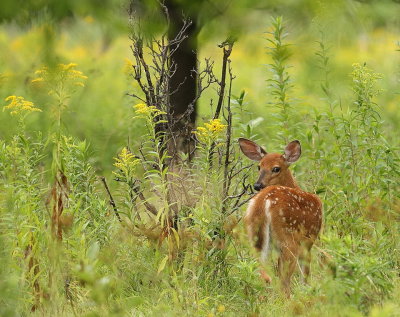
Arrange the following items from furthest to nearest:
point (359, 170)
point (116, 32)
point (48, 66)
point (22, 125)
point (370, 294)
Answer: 1. point (359, 170)
2. point (22, 125)
3. point (116, 32)
4. point (370, 294)
5. point (48, 66)

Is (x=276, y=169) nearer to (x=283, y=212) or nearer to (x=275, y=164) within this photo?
(x=275, y=164)

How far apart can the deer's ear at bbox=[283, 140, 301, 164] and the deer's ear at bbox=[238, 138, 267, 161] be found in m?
0.22

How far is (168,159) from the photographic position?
657 cm

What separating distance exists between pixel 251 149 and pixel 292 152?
1.11 ft

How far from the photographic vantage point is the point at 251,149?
23.5 feet

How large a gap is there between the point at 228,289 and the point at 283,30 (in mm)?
2164

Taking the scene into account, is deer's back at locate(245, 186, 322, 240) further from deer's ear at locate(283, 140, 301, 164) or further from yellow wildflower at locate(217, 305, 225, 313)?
yellow wildflower at locate(217, 305, 225, 313)

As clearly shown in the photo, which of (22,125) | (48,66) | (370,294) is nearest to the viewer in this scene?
(48,66)

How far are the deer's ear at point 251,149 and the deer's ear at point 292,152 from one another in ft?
0.71

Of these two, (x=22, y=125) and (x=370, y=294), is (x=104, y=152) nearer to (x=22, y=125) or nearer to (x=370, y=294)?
(x=22, y=125)

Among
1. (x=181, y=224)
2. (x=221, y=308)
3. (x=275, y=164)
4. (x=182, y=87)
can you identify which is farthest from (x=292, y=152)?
(x=221, y=308)

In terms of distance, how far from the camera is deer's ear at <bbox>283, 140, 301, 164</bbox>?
6957 millimetres

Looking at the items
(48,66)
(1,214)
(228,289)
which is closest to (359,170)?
(228,289)

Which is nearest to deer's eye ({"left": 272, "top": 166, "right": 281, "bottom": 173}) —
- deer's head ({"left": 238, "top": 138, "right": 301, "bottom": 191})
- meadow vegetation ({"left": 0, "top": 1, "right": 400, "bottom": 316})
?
deer's head ({"left": 238, "top": 138, "right": 301, "bottom": 191})
